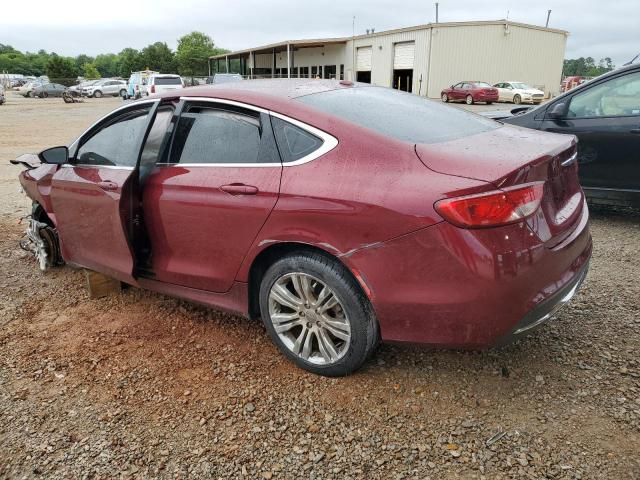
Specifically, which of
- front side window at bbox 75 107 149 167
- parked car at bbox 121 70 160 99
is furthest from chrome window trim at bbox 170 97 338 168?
parked car at bbox 121 70 160 99

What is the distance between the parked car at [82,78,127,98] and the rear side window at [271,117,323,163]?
155 ft

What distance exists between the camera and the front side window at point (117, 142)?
11.4 ft

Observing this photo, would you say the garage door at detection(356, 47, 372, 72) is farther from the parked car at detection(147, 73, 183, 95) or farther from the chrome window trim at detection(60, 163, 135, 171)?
the chrome window trim at detection(60, 163, 135, 171)

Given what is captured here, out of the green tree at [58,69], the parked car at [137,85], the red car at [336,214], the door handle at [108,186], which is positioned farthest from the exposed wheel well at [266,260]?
the green tree at [58,69]

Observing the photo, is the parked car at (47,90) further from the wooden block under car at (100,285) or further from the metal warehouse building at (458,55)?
the wooden block under car at (100,285)

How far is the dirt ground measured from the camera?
2.31 metres

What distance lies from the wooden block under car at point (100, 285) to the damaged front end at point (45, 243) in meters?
0.80

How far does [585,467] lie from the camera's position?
2211 mm

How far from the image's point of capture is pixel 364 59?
39562 mm

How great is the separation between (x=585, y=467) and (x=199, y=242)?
2264 mm

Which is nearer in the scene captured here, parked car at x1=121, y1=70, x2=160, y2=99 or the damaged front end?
the damaged front end

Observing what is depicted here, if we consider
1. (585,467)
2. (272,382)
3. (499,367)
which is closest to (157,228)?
(272,382)

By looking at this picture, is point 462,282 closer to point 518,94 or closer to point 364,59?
point 518,94

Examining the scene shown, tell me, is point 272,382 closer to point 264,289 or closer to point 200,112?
point 264,289
